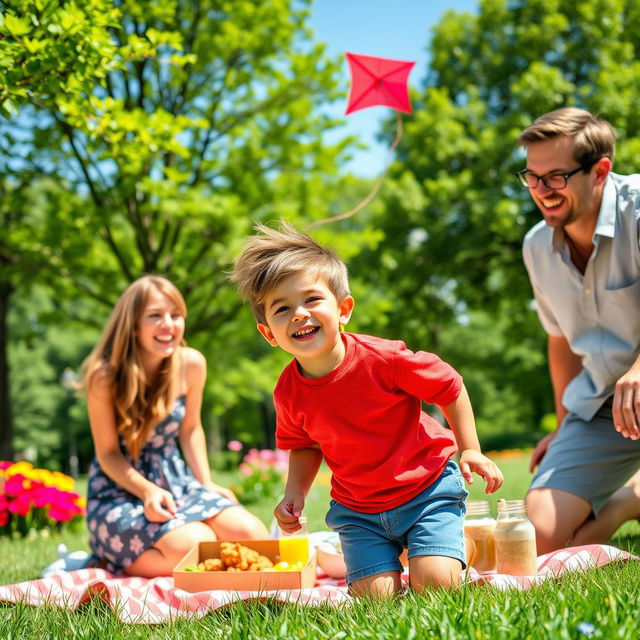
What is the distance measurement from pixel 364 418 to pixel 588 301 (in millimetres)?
1574

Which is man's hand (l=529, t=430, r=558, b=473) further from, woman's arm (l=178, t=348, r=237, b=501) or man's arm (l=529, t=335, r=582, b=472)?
woman's arm (l=178, t=348, r=237, b=501)

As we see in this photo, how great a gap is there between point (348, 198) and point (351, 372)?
960 inches

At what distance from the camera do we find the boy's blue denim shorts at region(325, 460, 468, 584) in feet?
8.88

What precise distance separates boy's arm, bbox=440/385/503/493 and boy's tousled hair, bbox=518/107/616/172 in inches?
58.1

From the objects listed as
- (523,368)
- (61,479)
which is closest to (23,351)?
(523,368)

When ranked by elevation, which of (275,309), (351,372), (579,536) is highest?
(275,309)

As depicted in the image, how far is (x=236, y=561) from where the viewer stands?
330cm

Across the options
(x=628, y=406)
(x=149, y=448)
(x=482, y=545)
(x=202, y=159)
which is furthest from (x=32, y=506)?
(x=202, y=159)

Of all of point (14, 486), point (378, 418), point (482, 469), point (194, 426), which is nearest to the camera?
point (482, 469)

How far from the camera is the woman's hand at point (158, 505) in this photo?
363 centimetres

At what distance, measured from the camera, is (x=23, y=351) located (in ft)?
88.1

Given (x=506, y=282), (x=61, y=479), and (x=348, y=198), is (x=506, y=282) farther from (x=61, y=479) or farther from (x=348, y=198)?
(x=61, y=479)

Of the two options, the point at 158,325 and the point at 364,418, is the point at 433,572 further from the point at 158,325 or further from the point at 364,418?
the point at 158,325

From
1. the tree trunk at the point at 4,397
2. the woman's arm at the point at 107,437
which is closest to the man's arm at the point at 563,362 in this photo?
the woman's arm at the point at 107,437
